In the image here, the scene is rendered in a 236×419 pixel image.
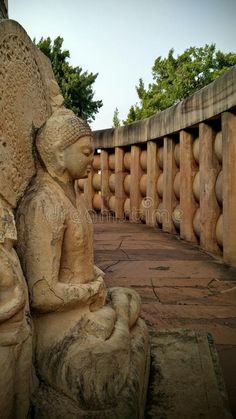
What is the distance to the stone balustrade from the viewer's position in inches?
159

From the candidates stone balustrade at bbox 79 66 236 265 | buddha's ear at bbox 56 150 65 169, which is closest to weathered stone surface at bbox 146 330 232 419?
buddha's ear at bbox 56 150 65 169

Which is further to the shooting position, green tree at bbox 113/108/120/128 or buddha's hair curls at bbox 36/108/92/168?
green tree at bbox 113/108/120/128

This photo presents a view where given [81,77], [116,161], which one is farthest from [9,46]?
[81,77]

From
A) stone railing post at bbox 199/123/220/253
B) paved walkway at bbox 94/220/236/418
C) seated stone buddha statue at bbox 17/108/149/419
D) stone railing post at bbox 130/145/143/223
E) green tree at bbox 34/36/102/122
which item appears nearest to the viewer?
seated stone buddha statue at bbox 17/108/149/419

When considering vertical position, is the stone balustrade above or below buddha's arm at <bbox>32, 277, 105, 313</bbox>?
above

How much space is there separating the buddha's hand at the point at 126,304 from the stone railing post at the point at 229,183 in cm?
235

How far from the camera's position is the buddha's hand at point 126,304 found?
1.73m

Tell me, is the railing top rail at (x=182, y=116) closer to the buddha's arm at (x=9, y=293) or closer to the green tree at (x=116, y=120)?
the buddha's arm at (x=9, y=293)

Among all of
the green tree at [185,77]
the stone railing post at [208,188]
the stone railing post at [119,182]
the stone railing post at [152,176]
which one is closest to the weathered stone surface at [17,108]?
the stone railing post at [208,188]

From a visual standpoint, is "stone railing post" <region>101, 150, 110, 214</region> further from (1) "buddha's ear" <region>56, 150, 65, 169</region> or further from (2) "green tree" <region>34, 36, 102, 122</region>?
(2) "green tree" <region>34, 36, 102, 122</region>

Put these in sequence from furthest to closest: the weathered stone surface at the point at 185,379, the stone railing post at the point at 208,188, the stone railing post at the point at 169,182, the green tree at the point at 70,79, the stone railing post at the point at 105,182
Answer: the green tree at the point at 70,79 < the stone railing post at the point at 105,182 < the stone railing post at the point at 169,182 < the stone railing post at the point at 208,188 < the weathered stone surface at the point at 185,379

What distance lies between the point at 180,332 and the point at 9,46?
65.2 inches

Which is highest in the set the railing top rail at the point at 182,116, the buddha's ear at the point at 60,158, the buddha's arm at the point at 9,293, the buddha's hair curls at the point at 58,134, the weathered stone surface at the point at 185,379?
the railing top rail at the point at 182,116

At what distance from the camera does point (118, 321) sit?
1663 mm
